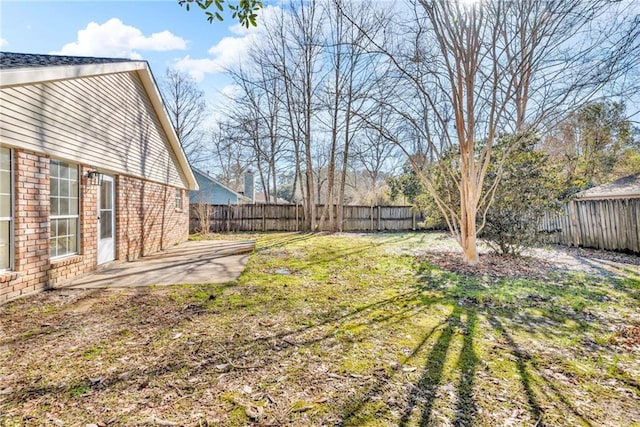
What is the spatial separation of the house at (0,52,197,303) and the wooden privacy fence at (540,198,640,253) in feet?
33.7

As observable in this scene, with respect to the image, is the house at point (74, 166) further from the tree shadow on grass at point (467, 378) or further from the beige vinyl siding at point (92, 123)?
A: the tree shadow on grass at point (467, 378)

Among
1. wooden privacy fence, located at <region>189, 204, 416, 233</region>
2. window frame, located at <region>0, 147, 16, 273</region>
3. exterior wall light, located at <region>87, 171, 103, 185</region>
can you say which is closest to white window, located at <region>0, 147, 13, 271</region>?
window frame, located at <region>0, 147, 16, 273</region>

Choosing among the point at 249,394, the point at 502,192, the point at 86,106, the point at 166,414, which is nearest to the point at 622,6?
the point at 502,192

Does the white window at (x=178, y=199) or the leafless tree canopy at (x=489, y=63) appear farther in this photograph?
the white window at (x=178, y=199)

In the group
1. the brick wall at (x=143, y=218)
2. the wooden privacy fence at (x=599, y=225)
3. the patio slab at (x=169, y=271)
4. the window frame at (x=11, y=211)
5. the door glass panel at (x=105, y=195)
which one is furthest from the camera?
the wooden privacy fence at (x=599, y=225)

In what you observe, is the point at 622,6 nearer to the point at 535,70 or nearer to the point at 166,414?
the point at 535,70

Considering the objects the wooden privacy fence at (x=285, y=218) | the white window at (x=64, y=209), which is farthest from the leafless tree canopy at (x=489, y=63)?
the wooden privacy fence at (x=285, y=218)

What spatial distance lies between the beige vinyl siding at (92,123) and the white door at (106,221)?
42cm

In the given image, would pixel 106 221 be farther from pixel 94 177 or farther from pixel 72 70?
pixel 72 70

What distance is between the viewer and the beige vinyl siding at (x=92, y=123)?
402 centimetres

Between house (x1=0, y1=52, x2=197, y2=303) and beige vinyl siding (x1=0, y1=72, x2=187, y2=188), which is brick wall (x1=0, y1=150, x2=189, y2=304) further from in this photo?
beige vinyl siding (x1=0, y1=72, x2=187, y2=188)

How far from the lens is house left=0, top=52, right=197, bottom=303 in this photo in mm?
3961

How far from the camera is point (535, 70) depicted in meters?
6.43

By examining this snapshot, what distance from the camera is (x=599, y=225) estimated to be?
29.1ft
